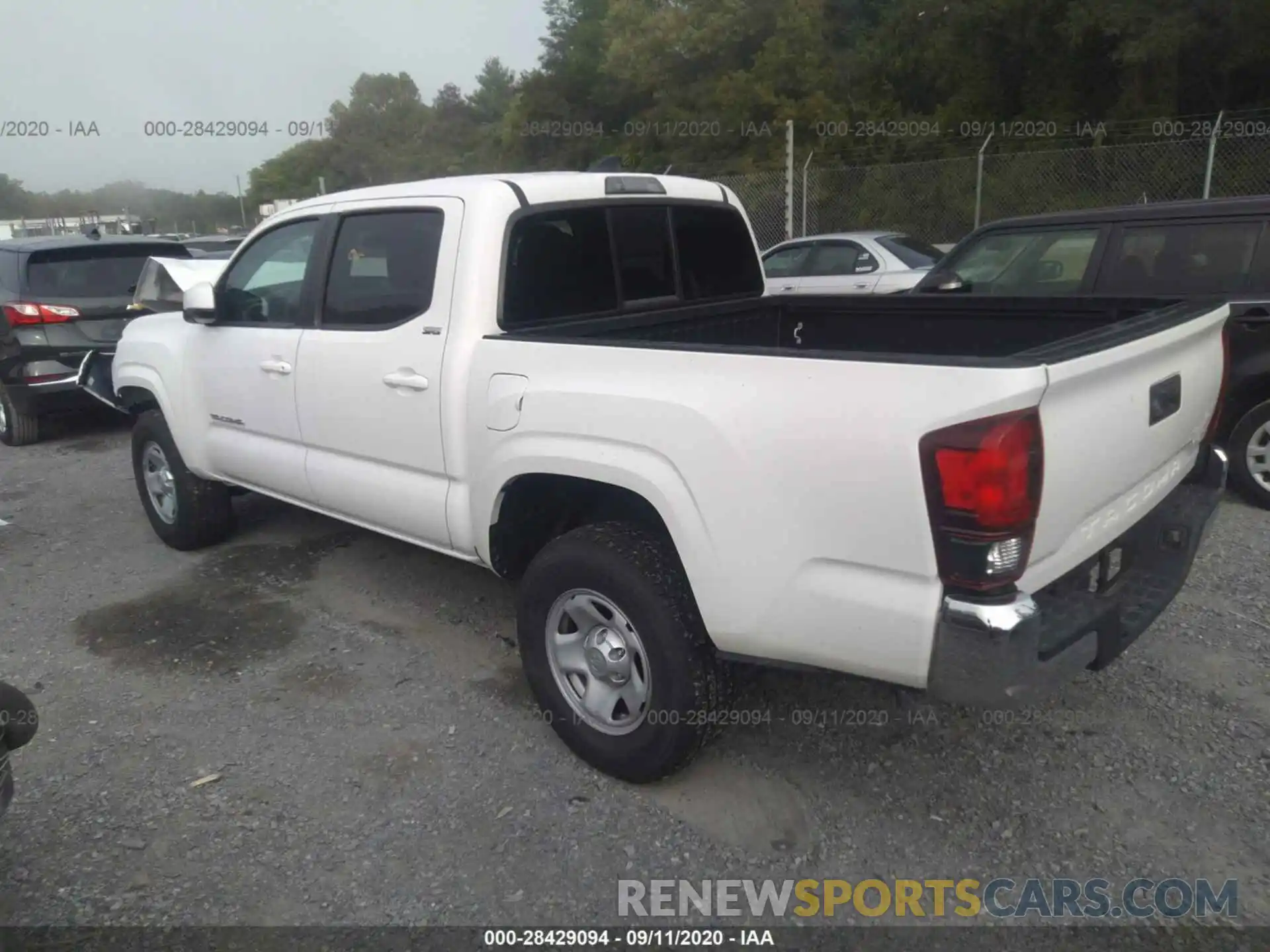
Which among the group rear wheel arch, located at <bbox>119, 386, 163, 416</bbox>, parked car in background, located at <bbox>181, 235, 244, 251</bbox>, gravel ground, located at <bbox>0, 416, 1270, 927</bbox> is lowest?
gravel ground, located at <bbox>0, 416, 1270, 927</bbox>

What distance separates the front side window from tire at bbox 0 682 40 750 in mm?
2088

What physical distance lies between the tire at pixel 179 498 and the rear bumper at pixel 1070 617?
13.6ft

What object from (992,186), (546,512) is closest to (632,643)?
(546,512)

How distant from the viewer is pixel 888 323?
12.9 feet

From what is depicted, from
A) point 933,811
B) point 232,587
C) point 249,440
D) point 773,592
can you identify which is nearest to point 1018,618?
point 773,592

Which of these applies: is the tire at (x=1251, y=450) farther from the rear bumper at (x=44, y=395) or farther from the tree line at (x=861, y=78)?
the tree line at (x=861, y=78)

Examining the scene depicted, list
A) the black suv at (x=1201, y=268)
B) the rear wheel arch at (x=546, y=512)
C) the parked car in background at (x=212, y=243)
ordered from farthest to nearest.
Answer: the parked car in background at (x=212, y=243)
the black suv at (x=1201, y=268)
the rear wheel arch at (x=546, y=512)

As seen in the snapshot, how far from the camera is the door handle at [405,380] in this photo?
3.42 meters

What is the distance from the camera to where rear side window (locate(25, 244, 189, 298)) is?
8008 mm

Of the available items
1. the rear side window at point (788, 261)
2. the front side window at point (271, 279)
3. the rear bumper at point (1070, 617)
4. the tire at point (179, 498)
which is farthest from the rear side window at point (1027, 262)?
the rear side window at point (788, 261)

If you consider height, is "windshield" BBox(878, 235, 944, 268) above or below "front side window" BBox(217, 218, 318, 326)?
below

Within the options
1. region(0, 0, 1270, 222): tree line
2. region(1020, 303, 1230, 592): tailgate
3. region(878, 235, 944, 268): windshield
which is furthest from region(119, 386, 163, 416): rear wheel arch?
region(0, 0, 1270, 222): tree line

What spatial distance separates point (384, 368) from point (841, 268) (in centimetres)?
801

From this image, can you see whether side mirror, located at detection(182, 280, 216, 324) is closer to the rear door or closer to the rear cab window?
the rear cab window
